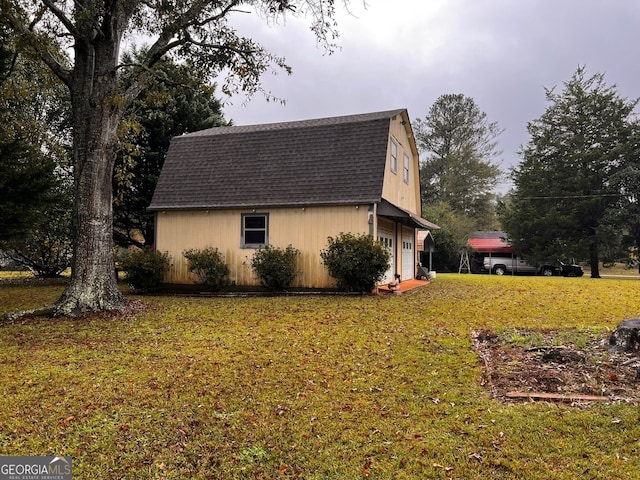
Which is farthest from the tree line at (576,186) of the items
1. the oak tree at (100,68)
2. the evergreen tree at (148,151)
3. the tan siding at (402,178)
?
the oak tree at (100,68)

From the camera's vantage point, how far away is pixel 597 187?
27.0 m

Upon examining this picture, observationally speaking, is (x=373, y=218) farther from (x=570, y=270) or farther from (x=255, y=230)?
(x=570, y=270)

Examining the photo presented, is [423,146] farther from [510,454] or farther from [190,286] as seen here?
[510,454]

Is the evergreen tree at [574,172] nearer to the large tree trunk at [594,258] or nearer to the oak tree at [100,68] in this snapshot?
the large tree trunk at [594,258]

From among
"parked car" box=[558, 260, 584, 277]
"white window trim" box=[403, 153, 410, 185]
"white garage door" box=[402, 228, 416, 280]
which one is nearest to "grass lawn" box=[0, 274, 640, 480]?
→ "white garage door" box=[402, 228, 416, 280]

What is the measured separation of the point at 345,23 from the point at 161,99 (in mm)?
4958

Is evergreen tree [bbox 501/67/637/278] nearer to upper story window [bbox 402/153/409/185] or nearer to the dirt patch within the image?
upper story window [bbox 402/153/409/185]

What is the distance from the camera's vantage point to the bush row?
12609 mm

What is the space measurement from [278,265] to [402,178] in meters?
6.70

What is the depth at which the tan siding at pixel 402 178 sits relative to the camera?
14984 mm

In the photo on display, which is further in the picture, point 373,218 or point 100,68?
point 373,218

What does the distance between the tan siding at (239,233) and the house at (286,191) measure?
0.11 ft

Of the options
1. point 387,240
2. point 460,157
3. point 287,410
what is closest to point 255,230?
point 387,240

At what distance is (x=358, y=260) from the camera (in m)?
12.6
